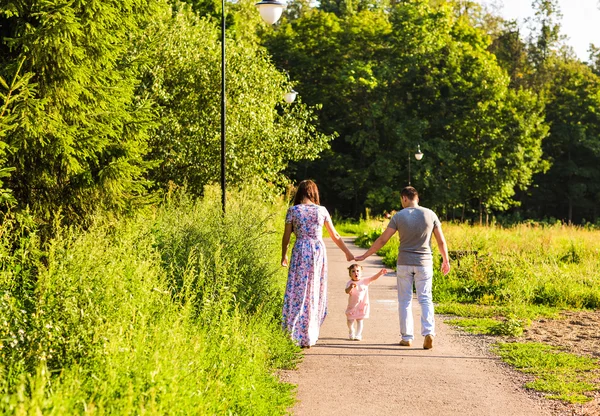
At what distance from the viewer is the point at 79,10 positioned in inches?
453

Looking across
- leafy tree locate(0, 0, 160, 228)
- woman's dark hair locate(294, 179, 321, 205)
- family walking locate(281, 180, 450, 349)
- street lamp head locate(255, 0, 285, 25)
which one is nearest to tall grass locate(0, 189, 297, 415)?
family walking locate(281, 180, 450, 349)

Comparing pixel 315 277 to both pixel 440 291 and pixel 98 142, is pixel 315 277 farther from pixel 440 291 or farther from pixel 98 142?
pixel 440 291

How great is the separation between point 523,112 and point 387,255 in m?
31.6

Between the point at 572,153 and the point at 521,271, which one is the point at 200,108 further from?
the point at 572,153

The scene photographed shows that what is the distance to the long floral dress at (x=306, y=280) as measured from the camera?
30.9ft

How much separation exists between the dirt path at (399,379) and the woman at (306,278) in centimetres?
31

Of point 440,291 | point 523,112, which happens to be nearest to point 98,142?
point 440,291

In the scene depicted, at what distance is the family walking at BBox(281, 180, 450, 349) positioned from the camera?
943 cm

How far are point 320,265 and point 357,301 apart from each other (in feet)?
2.73

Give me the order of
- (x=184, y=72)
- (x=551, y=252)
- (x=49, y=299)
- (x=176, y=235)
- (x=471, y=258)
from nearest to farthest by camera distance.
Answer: (x=49, y=299) → (x=176, y=235) → (x=471, y=258) → (x=551, y=252) → (x=184, y=72)

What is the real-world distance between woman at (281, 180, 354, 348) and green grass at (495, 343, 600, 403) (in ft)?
7.33

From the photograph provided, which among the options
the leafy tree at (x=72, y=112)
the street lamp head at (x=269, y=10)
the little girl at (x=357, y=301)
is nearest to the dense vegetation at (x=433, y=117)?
the street lamp head at (x=269, y=10)

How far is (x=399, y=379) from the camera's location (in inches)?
312

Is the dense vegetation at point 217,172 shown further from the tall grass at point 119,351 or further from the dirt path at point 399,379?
the dirt path at point 399,379
